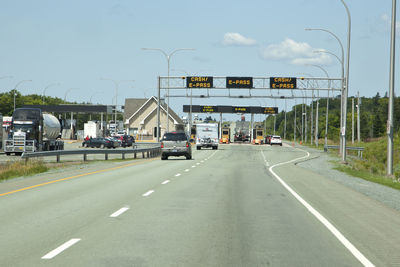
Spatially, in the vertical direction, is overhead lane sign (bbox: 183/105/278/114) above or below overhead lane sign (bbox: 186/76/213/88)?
below

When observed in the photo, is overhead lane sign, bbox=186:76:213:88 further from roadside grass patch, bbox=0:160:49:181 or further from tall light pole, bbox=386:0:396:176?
tall light pole, bbox=386:0:396:176

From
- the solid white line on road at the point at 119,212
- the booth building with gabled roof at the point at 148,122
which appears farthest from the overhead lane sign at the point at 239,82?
the solid white line on road at the point at 119,212

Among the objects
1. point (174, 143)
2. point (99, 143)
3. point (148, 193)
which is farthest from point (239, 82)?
point (148, 193)

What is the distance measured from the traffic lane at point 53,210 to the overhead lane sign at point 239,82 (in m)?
47.6

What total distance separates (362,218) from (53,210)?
5.96m

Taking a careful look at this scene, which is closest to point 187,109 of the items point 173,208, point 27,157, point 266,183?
point 27,157

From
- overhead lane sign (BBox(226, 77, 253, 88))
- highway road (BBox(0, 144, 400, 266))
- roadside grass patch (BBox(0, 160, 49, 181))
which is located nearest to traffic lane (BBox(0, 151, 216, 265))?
highway road (BBox(0, 144, 400, 266))

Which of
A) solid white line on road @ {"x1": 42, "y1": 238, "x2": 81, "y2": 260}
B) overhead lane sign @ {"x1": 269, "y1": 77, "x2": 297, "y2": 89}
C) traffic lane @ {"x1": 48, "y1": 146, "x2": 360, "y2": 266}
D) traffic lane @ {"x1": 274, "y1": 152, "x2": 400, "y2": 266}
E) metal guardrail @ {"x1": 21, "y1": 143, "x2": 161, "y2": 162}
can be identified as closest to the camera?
traffic lane @ {"x1": 48, "y1": 146, "x2": 360, "y2": 266}

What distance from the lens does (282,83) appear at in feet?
213

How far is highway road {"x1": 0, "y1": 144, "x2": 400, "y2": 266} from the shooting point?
23.1 feet

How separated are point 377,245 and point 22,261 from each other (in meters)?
4.74

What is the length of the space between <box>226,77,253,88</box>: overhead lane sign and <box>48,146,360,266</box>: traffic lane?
2049 inches

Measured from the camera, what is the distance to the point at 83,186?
17.0 m

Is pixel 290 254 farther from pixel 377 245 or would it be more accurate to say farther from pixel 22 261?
pixel 22 261
